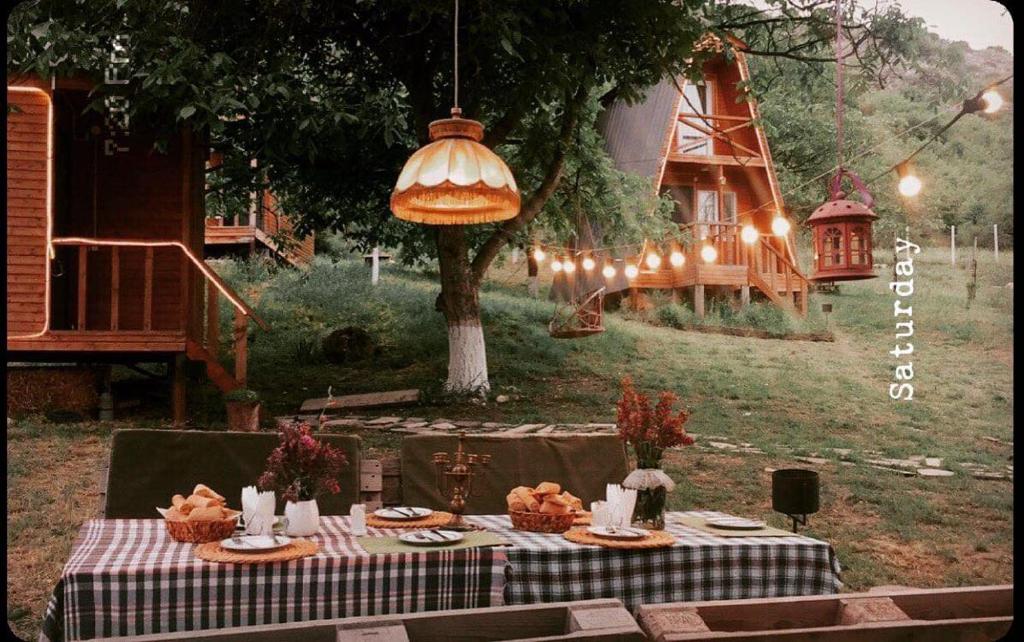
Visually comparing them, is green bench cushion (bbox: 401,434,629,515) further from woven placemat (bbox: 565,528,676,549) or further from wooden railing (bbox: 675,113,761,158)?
wooden railing (bbox: 675,113,761,158)

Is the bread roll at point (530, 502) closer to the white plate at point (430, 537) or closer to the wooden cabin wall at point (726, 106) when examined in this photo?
the white plate at point (430, 537)

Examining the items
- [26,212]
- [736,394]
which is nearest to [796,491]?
[736,394]

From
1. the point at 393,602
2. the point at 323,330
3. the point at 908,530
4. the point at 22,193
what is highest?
the point at 22,193

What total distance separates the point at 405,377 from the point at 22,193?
4.27m

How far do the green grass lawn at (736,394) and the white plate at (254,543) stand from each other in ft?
7.82

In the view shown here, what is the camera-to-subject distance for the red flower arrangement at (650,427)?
3.14 m

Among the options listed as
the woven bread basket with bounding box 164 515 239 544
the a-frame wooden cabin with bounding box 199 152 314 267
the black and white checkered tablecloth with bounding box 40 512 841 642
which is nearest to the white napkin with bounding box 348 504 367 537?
the black and white checkered tablecloth with bounding box 40 512 841 642

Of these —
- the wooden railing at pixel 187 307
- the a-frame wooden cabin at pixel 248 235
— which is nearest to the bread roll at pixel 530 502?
the wooden railing at pixel 187 307

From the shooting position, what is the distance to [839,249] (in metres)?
4.68

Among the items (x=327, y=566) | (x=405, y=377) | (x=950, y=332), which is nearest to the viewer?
(x=327, y=566)

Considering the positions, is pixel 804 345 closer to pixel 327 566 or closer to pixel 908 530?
pixel 908 530

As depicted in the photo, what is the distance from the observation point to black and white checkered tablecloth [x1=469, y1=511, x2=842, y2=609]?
8.98 ft

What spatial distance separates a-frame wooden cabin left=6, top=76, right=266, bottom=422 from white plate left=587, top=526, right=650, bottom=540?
202 inches

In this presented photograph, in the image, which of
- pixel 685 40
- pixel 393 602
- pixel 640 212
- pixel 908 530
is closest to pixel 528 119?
pixel 640 212
